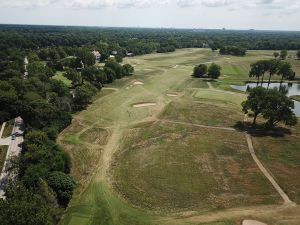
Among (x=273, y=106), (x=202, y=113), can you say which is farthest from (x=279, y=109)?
(x=202, y=113)

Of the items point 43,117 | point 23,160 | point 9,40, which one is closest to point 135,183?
point 23,160

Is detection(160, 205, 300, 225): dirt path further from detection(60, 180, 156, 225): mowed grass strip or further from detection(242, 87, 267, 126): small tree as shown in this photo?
detection(242, 87, 267, 126): small tree

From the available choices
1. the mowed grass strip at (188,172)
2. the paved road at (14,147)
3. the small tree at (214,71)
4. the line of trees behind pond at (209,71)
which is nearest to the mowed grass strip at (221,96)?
the small tree at (214,71)

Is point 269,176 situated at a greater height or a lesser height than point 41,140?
lesser

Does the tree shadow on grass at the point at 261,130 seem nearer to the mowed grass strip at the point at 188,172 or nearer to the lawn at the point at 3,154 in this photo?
the mowed grass strip at the point at 188,172

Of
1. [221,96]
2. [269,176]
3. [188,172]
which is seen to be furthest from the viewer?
[221,96]

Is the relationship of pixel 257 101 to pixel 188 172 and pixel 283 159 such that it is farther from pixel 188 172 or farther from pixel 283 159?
pixel 188 172
